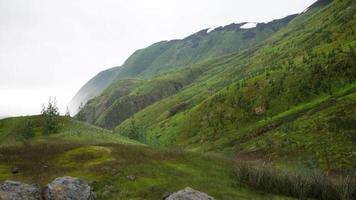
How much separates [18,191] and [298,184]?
29.8m

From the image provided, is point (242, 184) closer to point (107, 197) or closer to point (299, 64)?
point (107, 197)

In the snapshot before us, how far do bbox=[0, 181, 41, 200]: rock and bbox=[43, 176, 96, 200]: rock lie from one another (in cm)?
101

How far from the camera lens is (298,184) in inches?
1767

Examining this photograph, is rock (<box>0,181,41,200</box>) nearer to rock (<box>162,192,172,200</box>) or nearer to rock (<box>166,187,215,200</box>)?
rock (<box>162,192,172,200</box>)

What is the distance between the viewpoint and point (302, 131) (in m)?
86.7

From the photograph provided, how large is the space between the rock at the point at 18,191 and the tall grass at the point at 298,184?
22.9 m

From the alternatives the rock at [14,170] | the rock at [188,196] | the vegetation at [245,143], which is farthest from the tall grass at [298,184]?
the rock at [14,170]

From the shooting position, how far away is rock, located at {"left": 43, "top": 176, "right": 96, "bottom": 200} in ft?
132

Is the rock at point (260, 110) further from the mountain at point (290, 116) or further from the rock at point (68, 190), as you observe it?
the rock at point (68, 190)

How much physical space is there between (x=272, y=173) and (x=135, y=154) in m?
19.0

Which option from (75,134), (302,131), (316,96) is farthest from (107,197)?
(316,96)

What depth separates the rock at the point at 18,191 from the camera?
39000mm

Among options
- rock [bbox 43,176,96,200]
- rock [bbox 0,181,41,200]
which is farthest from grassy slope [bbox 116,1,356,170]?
rock [bbox 0,181,41,200]

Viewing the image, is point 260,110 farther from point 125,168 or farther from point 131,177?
point 131,177
